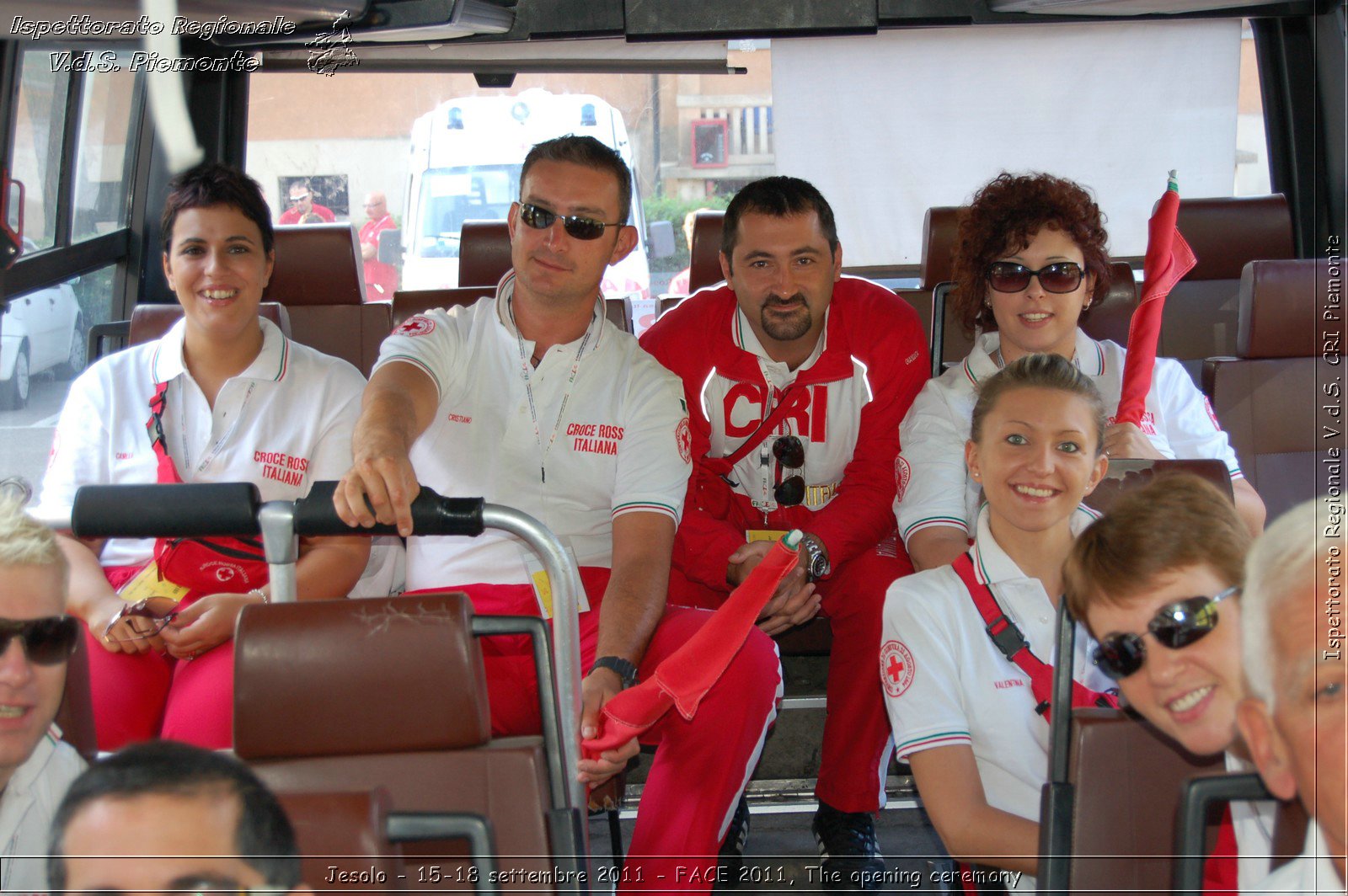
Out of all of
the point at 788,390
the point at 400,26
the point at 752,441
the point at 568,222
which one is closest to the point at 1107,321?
the point at 788,390

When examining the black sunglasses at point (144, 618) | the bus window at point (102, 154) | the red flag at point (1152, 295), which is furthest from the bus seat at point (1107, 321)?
the bus window at point (102, 154)

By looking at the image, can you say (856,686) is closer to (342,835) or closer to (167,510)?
A: (167,510)

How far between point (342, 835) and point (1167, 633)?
30.8 inches

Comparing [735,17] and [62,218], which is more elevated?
[735,17]

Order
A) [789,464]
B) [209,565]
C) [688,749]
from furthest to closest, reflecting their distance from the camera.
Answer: [789,464] → [209,565] → [688,749]

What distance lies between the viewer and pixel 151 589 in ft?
7.34

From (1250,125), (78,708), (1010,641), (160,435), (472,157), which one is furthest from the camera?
(472,157)

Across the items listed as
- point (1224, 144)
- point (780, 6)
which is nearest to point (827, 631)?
point (780, 6)

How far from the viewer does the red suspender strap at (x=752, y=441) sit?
303cm

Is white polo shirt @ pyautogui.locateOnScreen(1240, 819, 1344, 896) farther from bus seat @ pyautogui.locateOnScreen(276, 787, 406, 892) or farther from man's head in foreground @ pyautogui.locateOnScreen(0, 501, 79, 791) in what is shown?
man's head in foreground @ pyautogui.locateOnScreen(0, 501, 79, 791)

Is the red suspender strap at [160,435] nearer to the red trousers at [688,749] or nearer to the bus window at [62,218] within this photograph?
the bus window at [62,218]

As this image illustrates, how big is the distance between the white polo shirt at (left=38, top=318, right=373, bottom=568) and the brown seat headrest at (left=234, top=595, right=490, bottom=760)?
1.08m

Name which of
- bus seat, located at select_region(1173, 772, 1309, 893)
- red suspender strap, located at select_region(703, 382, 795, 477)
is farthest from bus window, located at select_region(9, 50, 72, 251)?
bus seat, located at select_region(1173, 772, 1309, 893)

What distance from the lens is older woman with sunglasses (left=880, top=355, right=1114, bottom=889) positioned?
5.42 feet
